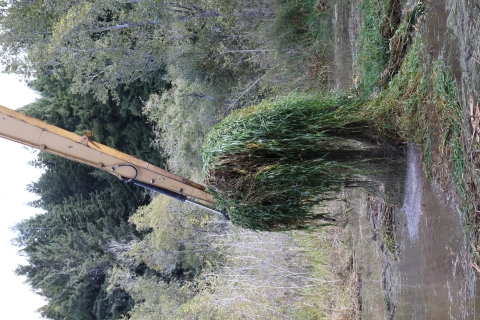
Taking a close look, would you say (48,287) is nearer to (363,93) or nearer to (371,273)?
(371,273)

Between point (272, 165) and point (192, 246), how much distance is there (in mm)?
10144

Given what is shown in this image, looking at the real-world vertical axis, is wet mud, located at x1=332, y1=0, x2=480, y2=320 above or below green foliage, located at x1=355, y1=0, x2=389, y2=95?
below

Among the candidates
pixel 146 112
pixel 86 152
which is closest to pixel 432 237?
pixel 86 152

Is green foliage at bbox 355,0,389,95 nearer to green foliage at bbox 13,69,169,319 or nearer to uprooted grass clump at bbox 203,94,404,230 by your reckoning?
uprooted grass clump at bbox 203,94,404,230

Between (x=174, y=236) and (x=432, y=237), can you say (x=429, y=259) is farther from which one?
(x=174, y=236)

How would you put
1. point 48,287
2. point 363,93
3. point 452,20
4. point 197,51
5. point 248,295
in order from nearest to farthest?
point 452,20, point 363,93, point 248,295, point 197,51, point 48,287

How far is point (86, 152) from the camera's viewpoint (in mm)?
5164

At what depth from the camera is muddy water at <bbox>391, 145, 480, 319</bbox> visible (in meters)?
3.68

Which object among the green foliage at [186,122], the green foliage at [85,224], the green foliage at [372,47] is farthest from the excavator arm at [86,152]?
the green foliage at [85,224]

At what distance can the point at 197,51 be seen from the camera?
35.8 ft

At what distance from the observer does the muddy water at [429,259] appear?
3678 mm

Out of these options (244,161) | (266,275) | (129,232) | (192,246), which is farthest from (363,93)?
(129,232)

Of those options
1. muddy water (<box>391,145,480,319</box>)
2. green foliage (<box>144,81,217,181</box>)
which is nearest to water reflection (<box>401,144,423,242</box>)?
muddy water (<box>391,145,480,319</box>)

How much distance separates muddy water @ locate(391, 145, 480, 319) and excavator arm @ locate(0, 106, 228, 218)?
233 cm
